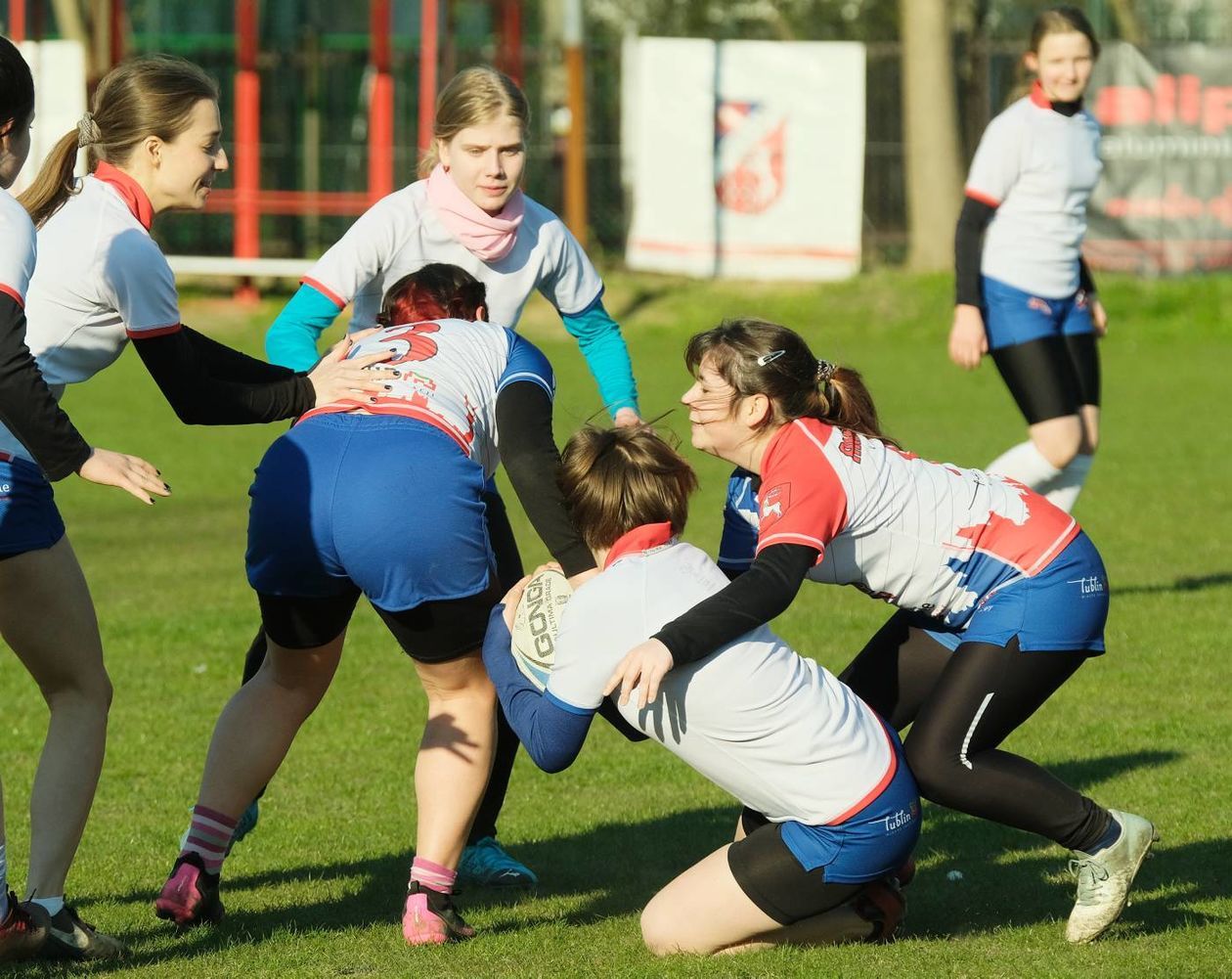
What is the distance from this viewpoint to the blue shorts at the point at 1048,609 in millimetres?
4383

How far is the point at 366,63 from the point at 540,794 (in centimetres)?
2230

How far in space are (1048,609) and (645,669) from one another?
3.50 feet

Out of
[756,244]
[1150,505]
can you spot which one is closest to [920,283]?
[756,244]

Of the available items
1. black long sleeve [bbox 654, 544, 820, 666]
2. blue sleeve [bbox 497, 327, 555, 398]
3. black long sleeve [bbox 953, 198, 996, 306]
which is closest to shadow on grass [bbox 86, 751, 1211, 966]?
black long sleeve [bbox 654, 544, 820, 666]

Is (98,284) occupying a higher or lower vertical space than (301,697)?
higher

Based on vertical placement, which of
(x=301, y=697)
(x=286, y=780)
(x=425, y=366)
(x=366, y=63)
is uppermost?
(x=366, y=63)

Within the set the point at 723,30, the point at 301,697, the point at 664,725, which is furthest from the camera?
the point at 723,30

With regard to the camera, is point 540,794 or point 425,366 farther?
point 540,794

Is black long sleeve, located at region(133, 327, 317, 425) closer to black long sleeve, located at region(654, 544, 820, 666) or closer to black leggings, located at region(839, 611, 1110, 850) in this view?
black long sleeve, located at region(654, 544, 820, 666)

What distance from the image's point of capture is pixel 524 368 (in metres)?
4.49

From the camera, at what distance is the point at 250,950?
438cm

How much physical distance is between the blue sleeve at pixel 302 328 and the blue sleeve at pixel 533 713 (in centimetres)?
129

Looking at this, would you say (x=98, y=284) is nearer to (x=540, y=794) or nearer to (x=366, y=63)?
(x=540, y=794)

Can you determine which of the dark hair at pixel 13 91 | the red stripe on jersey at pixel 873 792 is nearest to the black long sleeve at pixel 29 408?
the dark hair at pixel 13 91
